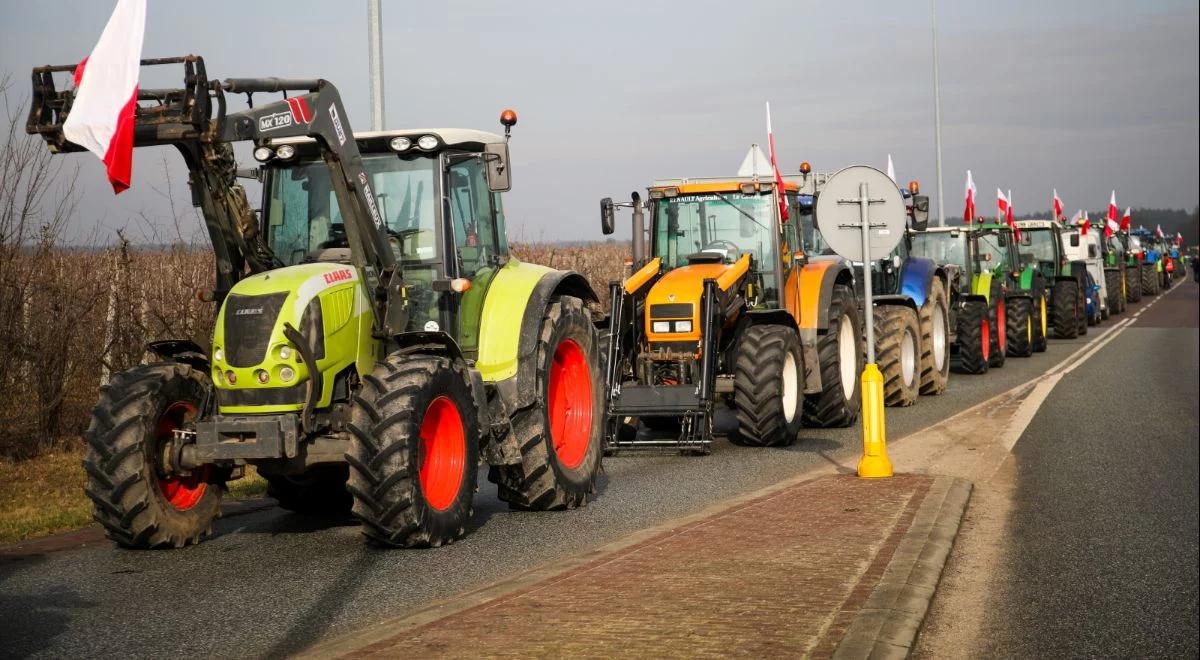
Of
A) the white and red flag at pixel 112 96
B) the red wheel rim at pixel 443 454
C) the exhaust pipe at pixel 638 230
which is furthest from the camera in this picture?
the exhaust pipe at pixel 638 230

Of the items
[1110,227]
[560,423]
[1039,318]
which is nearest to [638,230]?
[560,423]

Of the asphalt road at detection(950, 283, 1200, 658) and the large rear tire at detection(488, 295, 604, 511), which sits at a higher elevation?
the large rear tire at detection(488, 295, 604, 511)

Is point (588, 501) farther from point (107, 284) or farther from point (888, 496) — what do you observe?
point (107, 284)

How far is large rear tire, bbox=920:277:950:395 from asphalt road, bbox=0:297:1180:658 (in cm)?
817

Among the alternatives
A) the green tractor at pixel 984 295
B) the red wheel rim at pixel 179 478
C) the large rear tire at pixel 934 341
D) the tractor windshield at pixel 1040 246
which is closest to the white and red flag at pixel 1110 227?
the tractor windshield at pixel 1040 246

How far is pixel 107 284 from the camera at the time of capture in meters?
14.4

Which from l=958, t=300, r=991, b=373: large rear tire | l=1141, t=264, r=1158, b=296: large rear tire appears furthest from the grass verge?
l=1141, t=264, r=1158, b=296: large rear tire

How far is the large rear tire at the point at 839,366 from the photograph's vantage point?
15289 mm

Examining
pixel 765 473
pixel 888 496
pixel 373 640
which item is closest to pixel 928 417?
pixel 765 473

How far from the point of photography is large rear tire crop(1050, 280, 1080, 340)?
3097cm

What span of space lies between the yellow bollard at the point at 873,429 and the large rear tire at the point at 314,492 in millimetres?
4317

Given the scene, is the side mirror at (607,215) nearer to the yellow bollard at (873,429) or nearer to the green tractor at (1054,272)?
the yellow bollard at (873,429)

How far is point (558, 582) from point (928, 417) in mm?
10339

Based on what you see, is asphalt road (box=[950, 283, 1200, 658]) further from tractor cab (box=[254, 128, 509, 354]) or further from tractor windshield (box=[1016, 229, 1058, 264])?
tractor windshield (box=[1016, 229, 1058, 264])
